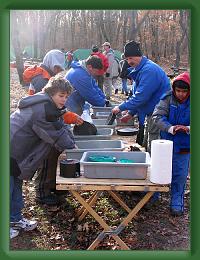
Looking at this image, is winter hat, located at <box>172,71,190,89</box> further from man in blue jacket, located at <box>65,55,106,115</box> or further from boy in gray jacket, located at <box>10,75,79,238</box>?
man in blue jacket, located at <box>65,55,106,115</box>

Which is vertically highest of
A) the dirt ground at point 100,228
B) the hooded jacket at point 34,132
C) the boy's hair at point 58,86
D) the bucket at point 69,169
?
the boy's hair at point 58,86

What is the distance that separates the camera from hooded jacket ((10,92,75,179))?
2580mm

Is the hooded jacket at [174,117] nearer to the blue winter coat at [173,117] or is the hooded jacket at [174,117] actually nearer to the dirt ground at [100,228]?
the blue winter coat at [173,117]

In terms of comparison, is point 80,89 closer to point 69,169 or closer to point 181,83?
point 181,83

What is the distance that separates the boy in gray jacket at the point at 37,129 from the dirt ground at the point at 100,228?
6.4 inches

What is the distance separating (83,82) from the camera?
3.69 metres

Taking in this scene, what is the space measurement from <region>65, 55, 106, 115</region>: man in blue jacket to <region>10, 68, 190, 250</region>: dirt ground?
2.02 feet

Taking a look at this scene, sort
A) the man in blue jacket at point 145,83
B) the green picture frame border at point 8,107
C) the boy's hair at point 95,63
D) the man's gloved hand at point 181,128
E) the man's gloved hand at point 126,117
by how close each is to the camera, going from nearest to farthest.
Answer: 1. the green picture frame border at point 8,107
2. the man's gloved hand at point 181,128
3. the man in blue jacket at point 145,83
4. the boy's hair at point 95,63
5. the man's gloved hand at point 126,117

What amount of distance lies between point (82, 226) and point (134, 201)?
693 mm

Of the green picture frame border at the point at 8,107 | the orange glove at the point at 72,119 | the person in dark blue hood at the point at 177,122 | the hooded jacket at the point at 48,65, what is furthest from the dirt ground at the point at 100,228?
the green picture frame border at the point at 8,107

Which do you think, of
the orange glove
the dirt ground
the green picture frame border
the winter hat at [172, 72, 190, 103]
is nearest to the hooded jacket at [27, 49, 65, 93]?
the dirt ground

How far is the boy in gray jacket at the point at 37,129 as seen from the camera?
8.47ft
